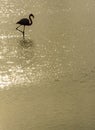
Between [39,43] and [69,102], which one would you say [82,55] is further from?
[69,102]

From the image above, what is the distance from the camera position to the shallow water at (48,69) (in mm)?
6723

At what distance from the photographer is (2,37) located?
10070 mm

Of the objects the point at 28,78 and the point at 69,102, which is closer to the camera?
the point at 69,102

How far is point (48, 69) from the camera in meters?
8.45

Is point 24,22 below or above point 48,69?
above

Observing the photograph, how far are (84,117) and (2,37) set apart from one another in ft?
12.7

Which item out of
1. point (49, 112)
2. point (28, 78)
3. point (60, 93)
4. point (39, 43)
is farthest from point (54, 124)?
point (39, 43)

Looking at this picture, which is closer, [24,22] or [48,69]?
[48,69]

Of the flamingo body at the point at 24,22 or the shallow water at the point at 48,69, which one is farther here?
the flamingo body at the point at 24,22

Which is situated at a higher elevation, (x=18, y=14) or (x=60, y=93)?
(x=18, y=14)

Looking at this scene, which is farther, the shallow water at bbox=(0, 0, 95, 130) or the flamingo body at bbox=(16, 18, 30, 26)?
the flamingo body at bbox=(16, 18, 30, 26)

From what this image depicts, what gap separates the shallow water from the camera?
265 inches

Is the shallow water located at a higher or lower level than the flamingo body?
lower

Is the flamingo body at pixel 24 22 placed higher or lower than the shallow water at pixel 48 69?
higher
